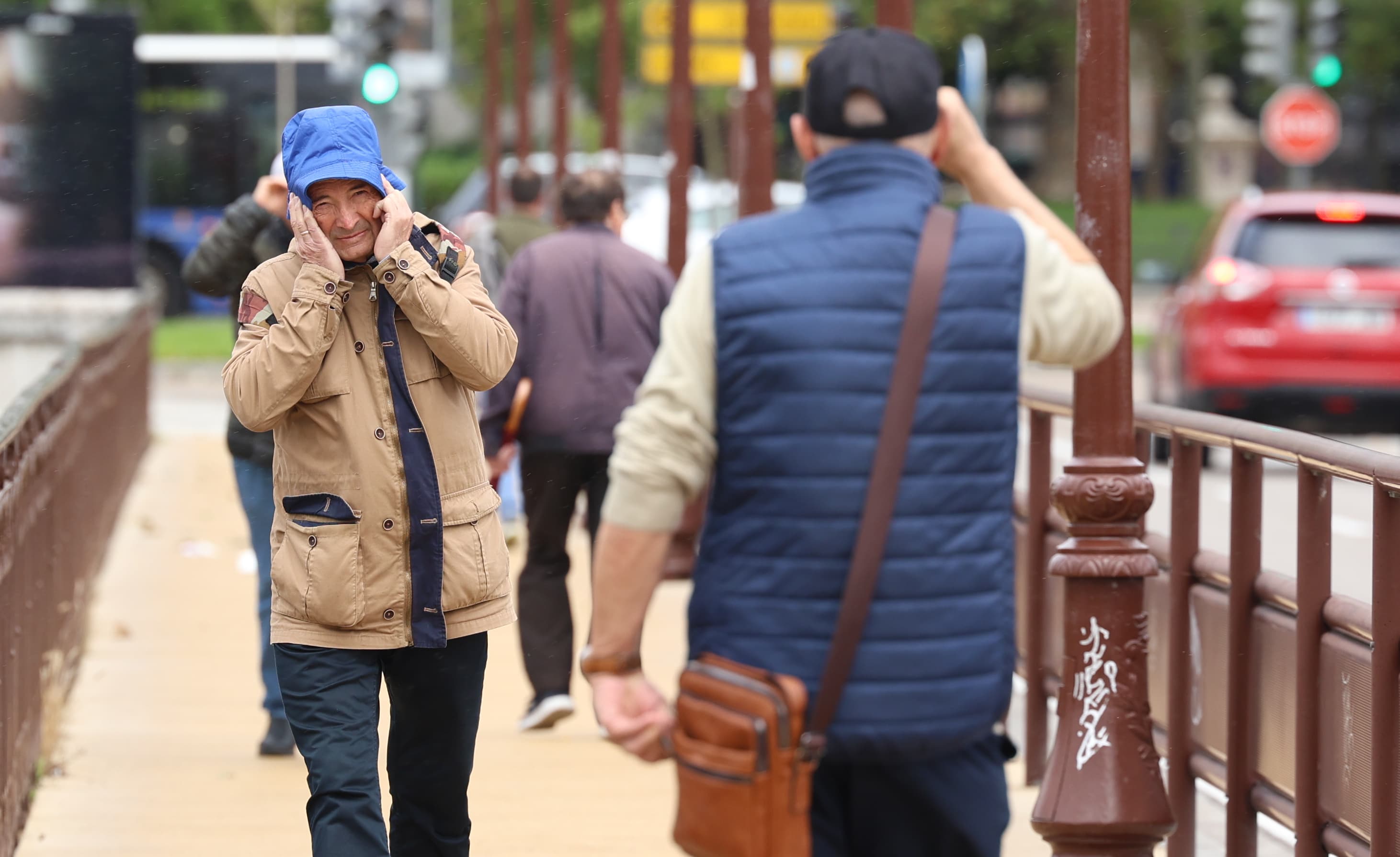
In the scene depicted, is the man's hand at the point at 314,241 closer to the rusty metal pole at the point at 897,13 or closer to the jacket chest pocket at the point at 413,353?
the jacket chest pocket at the point at 413,353

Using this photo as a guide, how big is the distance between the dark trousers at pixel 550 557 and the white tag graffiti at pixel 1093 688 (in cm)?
301

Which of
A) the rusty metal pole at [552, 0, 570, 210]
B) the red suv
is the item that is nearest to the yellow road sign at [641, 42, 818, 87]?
the rusty metal pole at [552, 0, 570, 210]

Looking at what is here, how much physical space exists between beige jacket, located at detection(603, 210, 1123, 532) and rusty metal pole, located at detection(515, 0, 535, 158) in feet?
56.2

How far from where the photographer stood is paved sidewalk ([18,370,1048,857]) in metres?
6.21

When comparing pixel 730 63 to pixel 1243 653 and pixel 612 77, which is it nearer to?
pixel 612 77

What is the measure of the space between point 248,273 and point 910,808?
12.0 ft

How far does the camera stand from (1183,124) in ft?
200

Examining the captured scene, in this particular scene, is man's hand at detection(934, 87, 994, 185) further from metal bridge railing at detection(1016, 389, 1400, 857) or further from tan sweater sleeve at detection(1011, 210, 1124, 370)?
metal bridge railing at detection(1016, 389, 1400, 857)

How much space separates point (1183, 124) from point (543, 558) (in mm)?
55416

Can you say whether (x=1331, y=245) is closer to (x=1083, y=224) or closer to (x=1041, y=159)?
(x=1083, y=224)

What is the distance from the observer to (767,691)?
10.4ft

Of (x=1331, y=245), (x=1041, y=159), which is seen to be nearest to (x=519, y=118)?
(x=1331, y=245)

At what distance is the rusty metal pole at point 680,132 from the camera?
1277 centimetres

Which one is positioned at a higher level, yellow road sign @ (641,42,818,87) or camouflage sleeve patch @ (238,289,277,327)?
yellow road sign @ (641,42,818,87)
